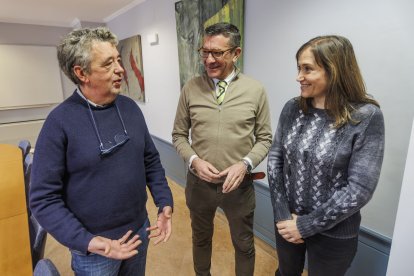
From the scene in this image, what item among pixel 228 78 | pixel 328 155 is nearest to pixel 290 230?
pixel 328 155

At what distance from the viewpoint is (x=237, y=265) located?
5.07 ft

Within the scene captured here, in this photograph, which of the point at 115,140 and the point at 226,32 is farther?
the point at 226,32

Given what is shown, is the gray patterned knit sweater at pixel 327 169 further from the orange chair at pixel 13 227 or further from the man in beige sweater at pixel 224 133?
the orange chair at pixel 13 227

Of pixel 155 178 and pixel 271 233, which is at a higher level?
pixel 155 178

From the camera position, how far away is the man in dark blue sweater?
0.85m

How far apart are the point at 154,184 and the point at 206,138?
362 millimetres

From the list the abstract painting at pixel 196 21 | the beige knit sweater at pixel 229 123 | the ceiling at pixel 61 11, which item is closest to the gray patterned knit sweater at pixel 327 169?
the beige knit sweater at pixel 229 123

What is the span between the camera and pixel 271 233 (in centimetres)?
213

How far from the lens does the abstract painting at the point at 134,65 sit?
366 centimetres

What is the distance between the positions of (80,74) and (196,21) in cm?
174

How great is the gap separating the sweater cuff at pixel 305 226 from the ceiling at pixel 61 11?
132 inches

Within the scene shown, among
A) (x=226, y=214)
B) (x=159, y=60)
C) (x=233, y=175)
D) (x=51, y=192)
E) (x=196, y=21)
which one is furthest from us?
(x=159, y=60)

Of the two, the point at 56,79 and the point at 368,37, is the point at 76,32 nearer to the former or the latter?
the point at 368,37

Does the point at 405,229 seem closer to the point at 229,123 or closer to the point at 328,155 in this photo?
the point at 328,155
